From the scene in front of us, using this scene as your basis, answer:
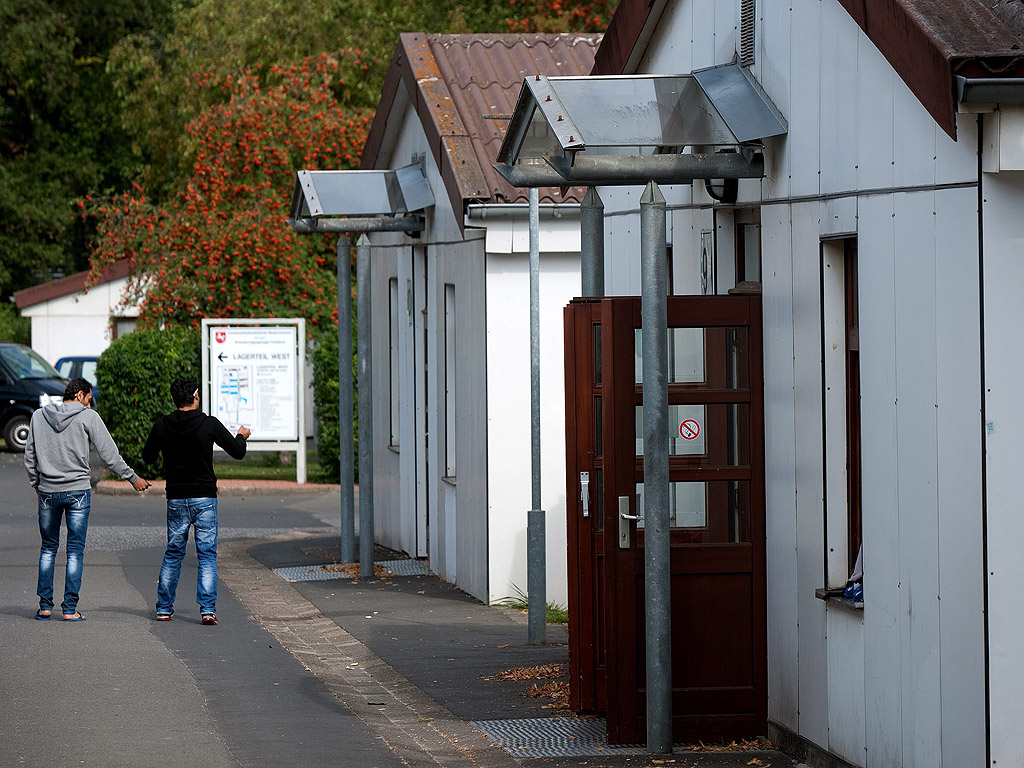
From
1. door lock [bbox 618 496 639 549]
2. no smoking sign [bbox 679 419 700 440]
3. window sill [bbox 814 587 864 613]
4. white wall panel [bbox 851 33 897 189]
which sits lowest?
window sill [bbox 814 587 864 613]

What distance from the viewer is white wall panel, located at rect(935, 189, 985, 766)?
5.80 metres

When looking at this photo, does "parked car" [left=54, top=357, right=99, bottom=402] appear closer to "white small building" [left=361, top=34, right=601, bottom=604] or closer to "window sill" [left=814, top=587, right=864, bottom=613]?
"white small building" [left=361, top=34, right=601, bottom=604]

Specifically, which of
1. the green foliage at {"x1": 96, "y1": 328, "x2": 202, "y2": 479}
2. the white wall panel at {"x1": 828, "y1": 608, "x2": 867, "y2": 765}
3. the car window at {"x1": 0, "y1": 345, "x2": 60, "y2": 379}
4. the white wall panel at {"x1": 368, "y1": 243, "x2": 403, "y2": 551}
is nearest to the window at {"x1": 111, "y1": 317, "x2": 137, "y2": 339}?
the car window at {"x1": 0, "y1": 345, "x2": 60, "y2": 379}

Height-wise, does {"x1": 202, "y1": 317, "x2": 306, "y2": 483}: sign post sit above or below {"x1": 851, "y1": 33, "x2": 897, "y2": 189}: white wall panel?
below

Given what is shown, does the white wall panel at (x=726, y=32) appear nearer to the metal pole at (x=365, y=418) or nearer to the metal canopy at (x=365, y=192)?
the metal canopy at (x=365, y=192)

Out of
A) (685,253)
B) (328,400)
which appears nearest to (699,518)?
(685,253)

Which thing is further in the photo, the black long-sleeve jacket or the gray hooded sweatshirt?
the gray hooded sweatshirt

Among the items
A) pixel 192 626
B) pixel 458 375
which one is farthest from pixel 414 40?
pixel 192 626

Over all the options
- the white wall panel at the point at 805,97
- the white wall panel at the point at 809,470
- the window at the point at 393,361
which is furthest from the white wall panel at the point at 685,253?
the window at the point at 393,361

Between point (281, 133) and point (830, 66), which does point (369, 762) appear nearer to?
point (830, 66)

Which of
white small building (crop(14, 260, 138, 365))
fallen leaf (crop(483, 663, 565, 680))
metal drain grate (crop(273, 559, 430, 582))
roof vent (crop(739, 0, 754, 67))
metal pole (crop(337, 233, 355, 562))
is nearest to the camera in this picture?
roof vent (crop(739, 0, 754, 67))

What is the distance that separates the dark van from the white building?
21849 millimetres

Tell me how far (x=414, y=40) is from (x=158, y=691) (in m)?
7.46

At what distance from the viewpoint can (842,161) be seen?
22.5ft
